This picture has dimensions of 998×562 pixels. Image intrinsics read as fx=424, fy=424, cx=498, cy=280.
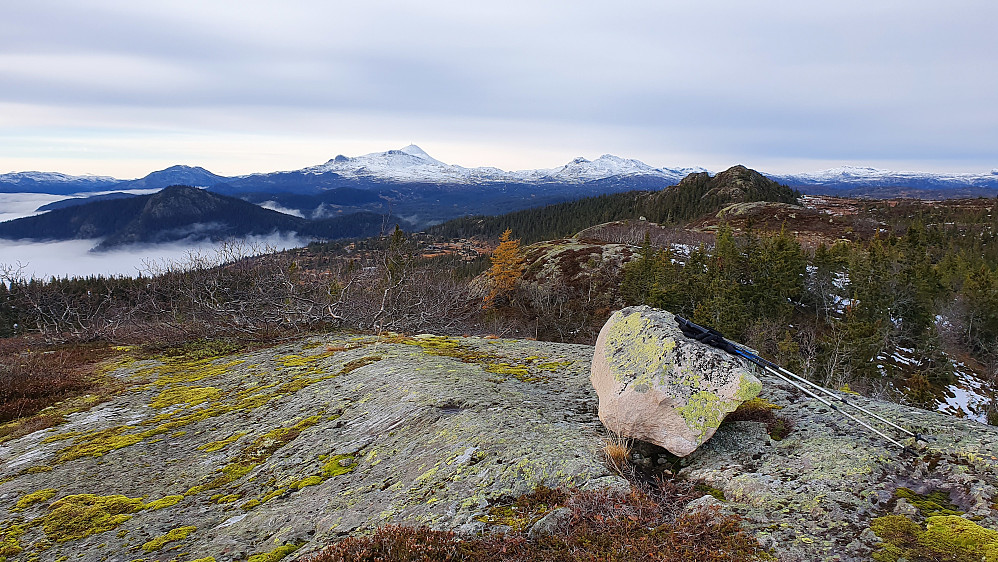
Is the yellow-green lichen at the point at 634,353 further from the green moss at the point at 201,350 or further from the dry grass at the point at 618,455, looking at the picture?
the green moss at the point at 201,350

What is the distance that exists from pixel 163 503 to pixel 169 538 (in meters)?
1.11

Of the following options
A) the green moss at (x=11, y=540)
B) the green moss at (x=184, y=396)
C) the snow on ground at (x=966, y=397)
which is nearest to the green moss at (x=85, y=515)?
the green moss at (x=11, y=540)

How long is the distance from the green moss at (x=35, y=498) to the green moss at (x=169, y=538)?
2.46 metres

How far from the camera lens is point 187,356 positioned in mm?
13617

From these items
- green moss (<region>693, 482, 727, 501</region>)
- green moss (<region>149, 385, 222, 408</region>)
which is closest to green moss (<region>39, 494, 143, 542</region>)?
green moss (<region>149, 385, 222, 408</region>)

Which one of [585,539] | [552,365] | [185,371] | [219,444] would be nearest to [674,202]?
[552,365]

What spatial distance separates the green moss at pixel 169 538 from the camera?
483 centimetres

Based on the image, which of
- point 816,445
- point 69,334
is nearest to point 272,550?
point 816,445

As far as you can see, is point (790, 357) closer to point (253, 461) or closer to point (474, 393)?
point (474, 393)

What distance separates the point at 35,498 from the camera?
591 cm

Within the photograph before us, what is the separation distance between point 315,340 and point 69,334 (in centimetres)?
1230

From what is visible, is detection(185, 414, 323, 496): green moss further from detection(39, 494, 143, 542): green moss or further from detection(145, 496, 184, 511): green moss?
detection(39, 494, 143, 542): green moss

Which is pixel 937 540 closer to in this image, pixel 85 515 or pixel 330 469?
pixel 330 469

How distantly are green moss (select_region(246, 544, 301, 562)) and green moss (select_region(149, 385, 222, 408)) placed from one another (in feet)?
21.7
